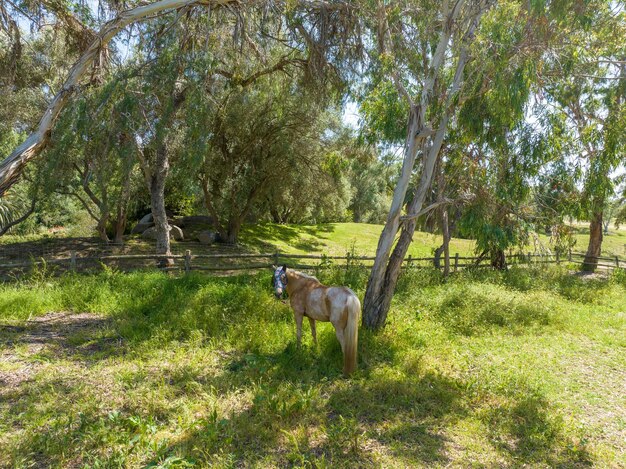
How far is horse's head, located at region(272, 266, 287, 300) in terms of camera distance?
600cm

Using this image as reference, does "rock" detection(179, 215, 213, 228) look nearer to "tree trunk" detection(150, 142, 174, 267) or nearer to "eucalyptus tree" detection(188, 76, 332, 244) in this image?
"eucalyptus tree" detection(188, 76, 332, 244)

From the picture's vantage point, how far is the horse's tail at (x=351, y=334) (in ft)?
17.5

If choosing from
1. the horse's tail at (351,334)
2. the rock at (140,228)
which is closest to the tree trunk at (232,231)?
the rock at (140,228)

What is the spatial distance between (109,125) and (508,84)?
24.5 ft

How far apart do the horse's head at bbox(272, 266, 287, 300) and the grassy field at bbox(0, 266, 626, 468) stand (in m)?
1.05

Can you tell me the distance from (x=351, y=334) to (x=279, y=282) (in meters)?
1.49

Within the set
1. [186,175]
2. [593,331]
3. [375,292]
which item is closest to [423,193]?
[375,292]

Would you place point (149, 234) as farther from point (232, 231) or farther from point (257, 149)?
point (257, 149)

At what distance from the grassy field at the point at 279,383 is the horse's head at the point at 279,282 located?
1054 millimetres

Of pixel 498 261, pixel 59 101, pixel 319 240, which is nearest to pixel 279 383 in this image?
pixel 59 101

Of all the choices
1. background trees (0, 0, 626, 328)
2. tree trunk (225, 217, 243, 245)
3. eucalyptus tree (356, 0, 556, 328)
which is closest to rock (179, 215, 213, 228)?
tree trunk (225, 217, 243, 245)

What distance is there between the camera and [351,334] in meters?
A: 5.39

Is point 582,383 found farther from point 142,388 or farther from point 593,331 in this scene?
point 142,388

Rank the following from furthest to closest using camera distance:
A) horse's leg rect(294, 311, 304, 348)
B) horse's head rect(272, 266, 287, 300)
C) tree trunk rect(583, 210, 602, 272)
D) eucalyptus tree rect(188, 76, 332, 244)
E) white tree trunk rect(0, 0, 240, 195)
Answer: tree trunk rect(583, 210, 602, 272), eucalyptus tree rect(188, 76, 332, 244), horse's leg rect(294, 311, 304, 348), horse's head rect(272, 266, 287, 300), white tree trunk rect(0, 0, 240, 195)
